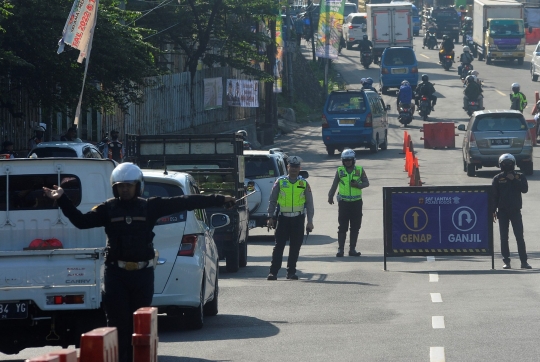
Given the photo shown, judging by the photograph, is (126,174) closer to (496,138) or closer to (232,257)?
(232,257)

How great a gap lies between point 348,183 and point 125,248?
1021 cm

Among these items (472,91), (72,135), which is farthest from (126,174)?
(472,91)

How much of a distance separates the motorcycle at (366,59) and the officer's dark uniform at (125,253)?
55668 mm

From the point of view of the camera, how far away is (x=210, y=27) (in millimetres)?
35906

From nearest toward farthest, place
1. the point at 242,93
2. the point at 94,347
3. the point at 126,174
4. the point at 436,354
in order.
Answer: the point at 94,347 < the point at 126,174 < the point at 436,354 < the point at 242,93

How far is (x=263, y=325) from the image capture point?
35.4 ft

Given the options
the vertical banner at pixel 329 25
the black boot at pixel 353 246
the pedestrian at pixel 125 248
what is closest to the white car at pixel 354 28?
the vertical banner at pixel 329 25

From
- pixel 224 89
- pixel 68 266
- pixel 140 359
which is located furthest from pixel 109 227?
pixel 224 89

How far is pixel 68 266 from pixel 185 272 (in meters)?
2.06

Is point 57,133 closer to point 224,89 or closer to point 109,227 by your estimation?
point 224,89

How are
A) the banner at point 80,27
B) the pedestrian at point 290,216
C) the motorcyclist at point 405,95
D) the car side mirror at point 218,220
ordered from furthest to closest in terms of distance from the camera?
the motorcyclist at point 405,95, the banner at point 80,27, the pedestrian at point 290,216, the car side mirror at point 218,220

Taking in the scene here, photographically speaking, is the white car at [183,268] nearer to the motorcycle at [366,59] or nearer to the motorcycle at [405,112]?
the motorcycle at [405,112]

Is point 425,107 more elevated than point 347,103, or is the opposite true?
point 347,103

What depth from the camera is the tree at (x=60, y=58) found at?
21969 millimetres
